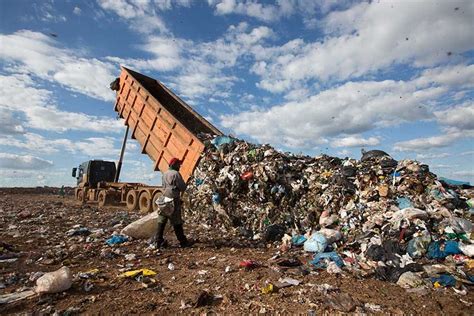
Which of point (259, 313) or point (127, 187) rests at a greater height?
point (127, 187)

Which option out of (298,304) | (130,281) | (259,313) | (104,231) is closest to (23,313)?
(130,281)

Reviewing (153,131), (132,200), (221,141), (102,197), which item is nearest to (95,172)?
(102,197)

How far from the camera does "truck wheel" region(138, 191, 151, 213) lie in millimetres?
8523

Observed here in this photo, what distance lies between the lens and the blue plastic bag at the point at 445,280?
3.28 meters

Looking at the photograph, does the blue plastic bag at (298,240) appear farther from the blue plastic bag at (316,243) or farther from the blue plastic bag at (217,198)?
the blue plastic bag at (217,198)

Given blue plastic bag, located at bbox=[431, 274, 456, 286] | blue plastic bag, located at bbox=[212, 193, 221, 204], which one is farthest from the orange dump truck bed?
blue plastic bag, located at bbox=[431, 274, 456, 286]

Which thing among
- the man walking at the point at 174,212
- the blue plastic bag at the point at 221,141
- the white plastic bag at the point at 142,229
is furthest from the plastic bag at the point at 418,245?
the blue plastic bag at the point at 221,141

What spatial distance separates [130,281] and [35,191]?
22.3 meters

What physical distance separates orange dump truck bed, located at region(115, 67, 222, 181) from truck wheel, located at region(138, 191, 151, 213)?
3.78 ft

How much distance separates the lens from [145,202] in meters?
8.77

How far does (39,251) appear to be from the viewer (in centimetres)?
467

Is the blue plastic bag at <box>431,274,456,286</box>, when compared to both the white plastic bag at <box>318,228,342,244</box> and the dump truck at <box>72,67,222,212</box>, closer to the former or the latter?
the white plastic bag at <box>318,228,342,244</box>

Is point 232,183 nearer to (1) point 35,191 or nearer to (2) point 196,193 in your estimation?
(2) point 196,193

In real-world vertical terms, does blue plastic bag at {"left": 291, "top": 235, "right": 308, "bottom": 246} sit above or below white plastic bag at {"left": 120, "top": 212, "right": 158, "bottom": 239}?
below
